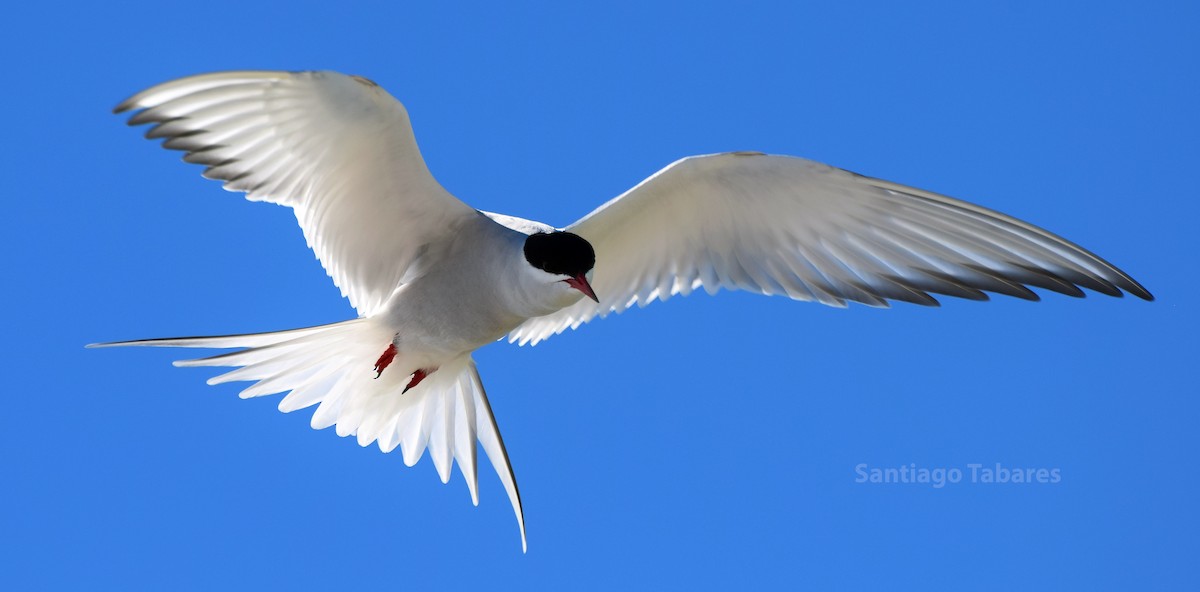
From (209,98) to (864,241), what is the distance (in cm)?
269

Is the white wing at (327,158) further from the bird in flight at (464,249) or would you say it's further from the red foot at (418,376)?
the red foot at (418,376)

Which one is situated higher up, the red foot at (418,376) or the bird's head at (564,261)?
the bird's head at (564,261)

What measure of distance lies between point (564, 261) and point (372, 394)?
1.40 m

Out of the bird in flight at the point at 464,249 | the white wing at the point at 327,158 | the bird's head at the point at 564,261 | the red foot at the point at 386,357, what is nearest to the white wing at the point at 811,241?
the bird in flight at the point at 464,249

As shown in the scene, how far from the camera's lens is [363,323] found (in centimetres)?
530

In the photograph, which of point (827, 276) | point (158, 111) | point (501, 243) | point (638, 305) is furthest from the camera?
point (638, 305)

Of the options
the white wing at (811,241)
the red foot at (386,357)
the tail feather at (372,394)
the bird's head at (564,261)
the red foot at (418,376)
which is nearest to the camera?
the bird's head at (564,261)

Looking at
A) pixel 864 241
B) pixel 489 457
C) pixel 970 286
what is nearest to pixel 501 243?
pixel 489 457

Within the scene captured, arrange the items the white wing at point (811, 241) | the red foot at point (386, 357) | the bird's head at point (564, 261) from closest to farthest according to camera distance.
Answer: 1. the bird's head at point (564, 261)
2. the white wing at point (811, 241)
3. the red foot at point (386, 357)

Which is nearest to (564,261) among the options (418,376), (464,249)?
(464,249)

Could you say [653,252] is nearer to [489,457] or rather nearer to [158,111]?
[489,457]

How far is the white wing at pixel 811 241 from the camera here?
496cm

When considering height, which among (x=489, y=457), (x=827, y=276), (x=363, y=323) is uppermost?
(x=827, y=276)

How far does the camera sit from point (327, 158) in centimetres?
514
